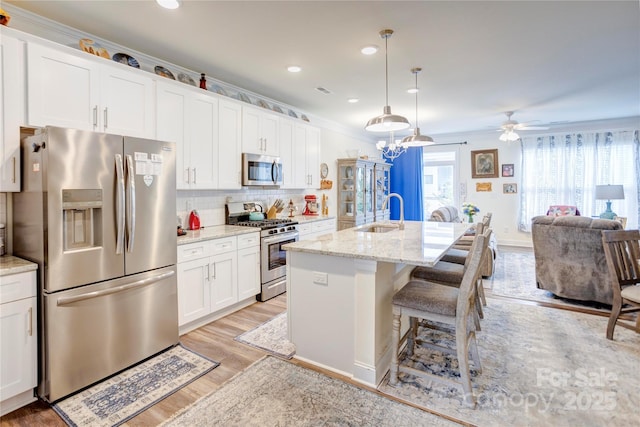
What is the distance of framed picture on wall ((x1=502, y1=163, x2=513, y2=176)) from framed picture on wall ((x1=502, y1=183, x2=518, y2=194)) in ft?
0.81

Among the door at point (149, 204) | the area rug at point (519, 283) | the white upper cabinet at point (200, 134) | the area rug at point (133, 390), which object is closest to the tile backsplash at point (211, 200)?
the white upper cabinet at point (200, 134)

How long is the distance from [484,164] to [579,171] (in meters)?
1.74

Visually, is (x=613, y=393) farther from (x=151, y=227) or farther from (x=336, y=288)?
(x=151, y=227)

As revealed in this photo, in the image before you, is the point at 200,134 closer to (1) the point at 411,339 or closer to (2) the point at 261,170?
(2) the point at 261,170

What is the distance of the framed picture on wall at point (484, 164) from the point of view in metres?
7.38

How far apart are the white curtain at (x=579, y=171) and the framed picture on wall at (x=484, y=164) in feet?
1.79

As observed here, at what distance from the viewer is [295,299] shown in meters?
2.55

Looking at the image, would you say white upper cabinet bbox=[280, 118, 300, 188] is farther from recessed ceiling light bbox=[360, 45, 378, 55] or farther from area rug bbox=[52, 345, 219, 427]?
area rug bbox=[52, 345, 219, 427]

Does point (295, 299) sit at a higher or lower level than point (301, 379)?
higher

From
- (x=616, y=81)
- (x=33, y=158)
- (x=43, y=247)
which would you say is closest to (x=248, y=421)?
(x=43, y=247)

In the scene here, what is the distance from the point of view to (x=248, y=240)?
3645 mm

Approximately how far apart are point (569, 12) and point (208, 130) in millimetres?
3310

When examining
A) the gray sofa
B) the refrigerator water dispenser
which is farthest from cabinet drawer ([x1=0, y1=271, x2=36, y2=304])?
the gray sofa

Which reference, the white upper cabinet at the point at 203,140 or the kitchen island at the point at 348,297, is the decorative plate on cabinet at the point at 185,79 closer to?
the white upper cabinet at the point at 203,140
